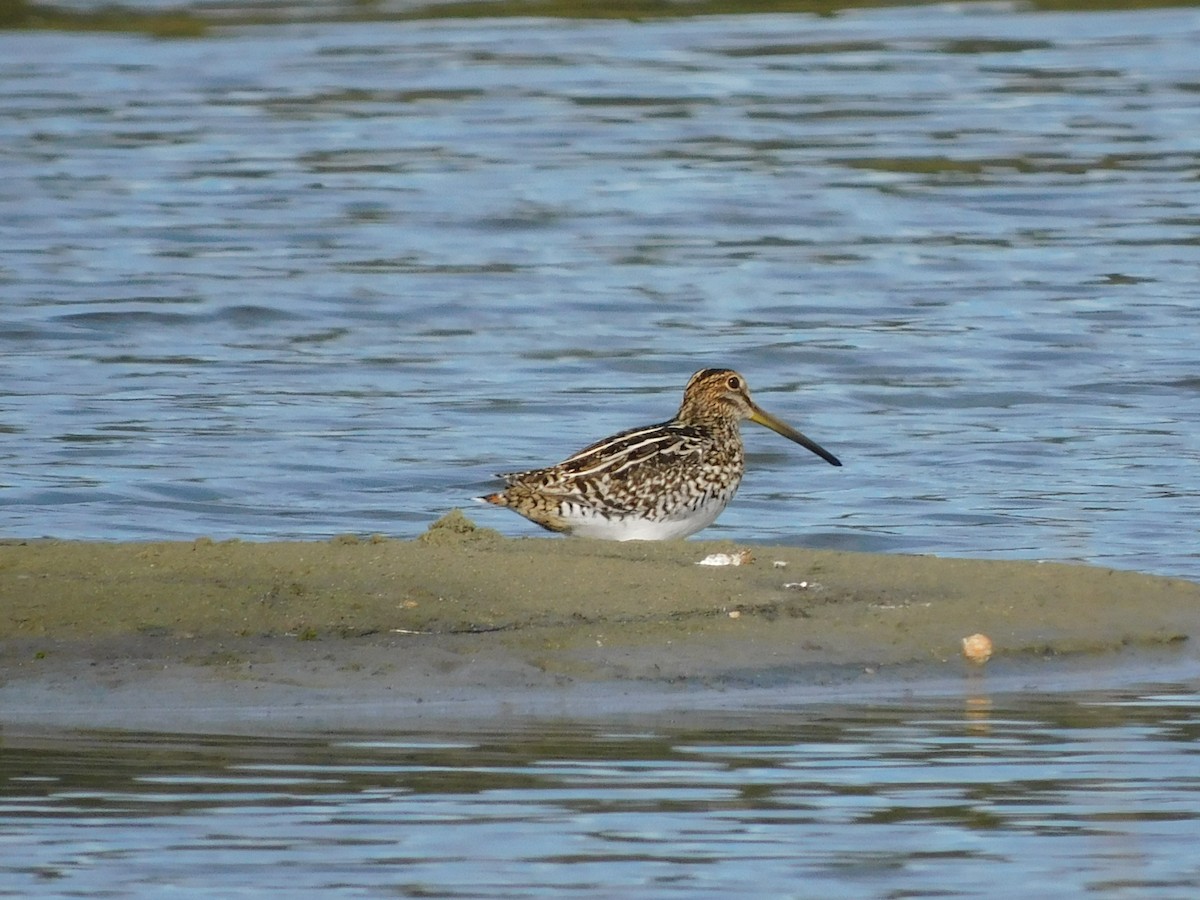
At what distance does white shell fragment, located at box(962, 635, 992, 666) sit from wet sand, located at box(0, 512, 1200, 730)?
37 mm

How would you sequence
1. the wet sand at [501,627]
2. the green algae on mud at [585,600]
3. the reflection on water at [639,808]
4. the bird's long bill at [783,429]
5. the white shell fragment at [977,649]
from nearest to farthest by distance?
the reflection on water at [639,808] → the wet sand at [501,627] → the green algae on mud at [585,600] → the white shell fragment at [977,649] → the bird's long bill at [783,429]

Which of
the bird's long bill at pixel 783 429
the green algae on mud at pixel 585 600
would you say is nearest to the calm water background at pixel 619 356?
the bird's long bill at pixel 783 429

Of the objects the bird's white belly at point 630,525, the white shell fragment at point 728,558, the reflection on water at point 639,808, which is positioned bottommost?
the bird's white belly at point 630,525

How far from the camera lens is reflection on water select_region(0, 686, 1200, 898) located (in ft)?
22.0

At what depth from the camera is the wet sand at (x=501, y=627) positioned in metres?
8.80

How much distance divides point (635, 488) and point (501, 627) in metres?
1.97

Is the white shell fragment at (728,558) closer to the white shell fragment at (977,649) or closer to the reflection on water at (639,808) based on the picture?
the white shell fragment at (977,649)

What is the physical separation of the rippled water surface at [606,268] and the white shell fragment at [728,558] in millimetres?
2367

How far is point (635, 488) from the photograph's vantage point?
11.2m

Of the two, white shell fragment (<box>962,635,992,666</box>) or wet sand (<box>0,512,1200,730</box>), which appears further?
white shell fragment (<box>962,635,992,666</box>)

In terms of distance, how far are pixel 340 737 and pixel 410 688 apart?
61 centimetres

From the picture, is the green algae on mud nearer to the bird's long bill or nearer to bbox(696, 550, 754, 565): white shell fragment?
bbox(696, 550, 754, 565): white shell fragment

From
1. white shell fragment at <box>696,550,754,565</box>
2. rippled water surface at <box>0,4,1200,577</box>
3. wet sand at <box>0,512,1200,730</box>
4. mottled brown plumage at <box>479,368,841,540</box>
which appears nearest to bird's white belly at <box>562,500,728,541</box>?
mottled brown plumage at <box>479,368,841,540</box>

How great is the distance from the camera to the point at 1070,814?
7293 mm
